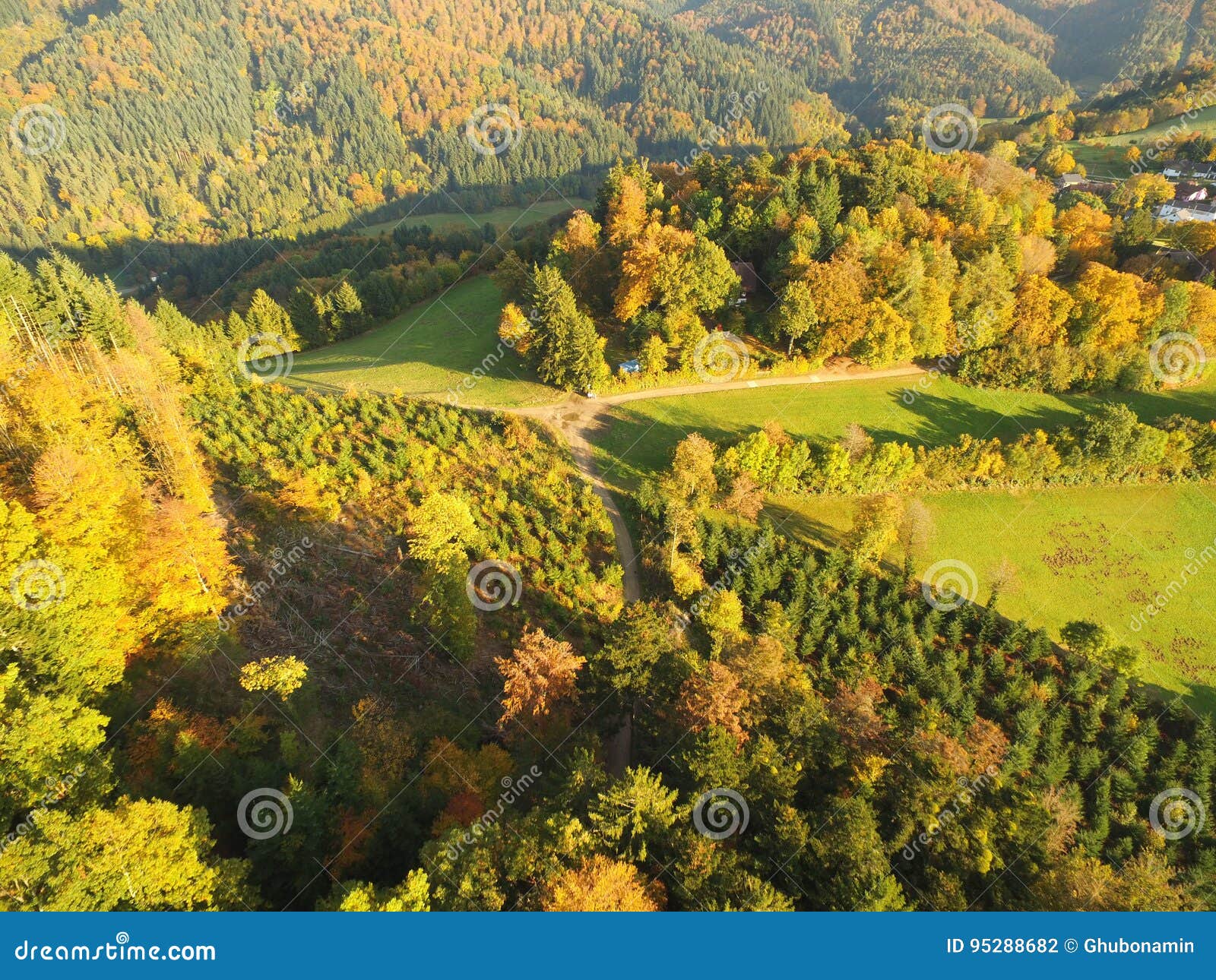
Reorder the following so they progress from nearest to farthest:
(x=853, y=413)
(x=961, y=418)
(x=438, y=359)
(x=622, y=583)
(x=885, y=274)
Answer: (x=622, y=583) → (x=853, y=413) → (x=961, y=418) → (x=885, y=274) → (x=438, y=359)

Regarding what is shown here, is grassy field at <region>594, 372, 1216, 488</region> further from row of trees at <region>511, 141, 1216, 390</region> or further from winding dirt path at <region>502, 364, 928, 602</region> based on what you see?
row of trees at <region>511, 141, 1216, 390</region>

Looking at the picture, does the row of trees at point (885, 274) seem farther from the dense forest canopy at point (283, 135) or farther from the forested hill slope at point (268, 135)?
the forested hill slope at point (268, 135)

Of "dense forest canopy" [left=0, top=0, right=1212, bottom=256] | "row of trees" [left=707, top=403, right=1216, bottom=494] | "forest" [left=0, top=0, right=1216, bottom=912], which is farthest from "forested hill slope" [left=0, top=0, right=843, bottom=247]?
"row of trees" [left=707, top=403, right=1216, bottom=494]

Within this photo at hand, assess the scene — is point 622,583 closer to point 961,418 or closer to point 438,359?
point 438,359

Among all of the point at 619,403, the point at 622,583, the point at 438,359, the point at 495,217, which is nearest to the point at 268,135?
the point at 495,217

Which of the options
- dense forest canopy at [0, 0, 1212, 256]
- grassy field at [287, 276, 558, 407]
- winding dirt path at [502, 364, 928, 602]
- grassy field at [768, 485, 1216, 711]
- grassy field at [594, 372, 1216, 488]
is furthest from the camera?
dense forest canopy at [0, 0, 1212, 256]

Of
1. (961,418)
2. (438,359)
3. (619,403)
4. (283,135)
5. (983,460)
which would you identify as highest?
(283,135)

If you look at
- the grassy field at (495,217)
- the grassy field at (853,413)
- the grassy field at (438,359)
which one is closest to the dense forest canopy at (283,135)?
the grassy field at (495,217)
